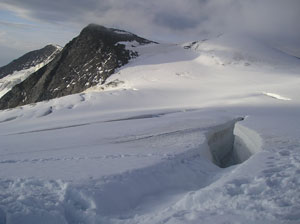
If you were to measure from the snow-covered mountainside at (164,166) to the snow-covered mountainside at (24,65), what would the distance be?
47283mm

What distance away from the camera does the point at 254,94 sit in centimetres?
2169

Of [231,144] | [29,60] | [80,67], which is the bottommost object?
[231,144]

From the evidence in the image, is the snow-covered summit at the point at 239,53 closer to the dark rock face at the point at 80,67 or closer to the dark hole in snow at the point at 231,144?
the dark rock face at the point at 80,67

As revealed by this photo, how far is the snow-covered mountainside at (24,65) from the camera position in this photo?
6538cm

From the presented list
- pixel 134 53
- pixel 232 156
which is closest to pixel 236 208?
pixel 232 156

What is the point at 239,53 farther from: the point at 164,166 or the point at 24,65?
the point at 24,65

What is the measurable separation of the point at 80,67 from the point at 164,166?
121 ft

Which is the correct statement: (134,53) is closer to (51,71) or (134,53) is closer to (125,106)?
(51,71)

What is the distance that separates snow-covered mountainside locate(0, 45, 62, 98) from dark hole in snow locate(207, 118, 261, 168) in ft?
192

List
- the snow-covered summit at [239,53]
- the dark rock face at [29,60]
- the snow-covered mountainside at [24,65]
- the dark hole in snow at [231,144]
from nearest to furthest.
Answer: the dark hole in snow at [231,144] < the snow-covered summit at [239,53] < the snow-covered mountainside at [24,65] < the dark rock face at [29,60]

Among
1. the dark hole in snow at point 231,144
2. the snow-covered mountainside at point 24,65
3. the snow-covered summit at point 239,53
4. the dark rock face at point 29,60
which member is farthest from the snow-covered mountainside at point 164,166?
the dark rock face at point 29,60

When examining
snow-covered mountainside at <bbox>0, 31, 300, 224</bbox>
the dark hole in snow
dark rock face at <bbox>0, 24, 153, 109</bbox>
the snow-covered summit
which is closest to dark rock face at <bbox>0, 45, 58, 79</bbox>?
dark rock face at <bbox>0, 24, 153, 109</bbox>

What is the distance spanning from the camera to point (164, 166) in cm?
823

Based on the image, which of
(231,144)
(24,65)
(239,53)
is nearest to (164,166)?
(231,144)
